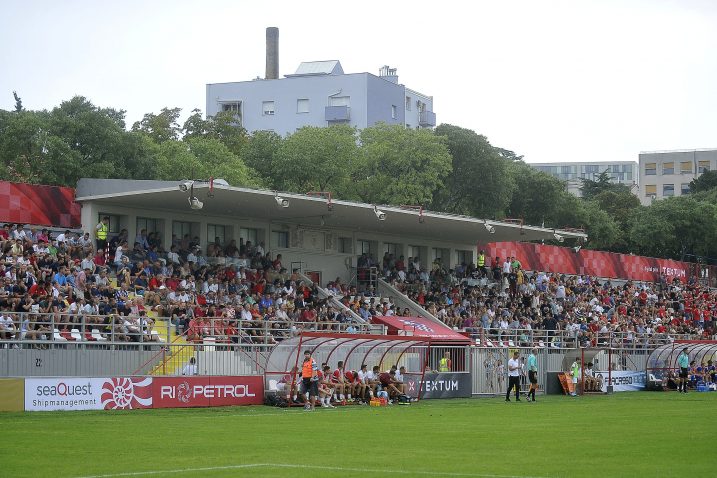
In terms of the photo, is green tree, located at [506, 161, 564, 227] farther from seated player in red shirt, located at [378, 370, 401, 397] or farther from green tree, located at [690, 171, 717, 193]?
seated player in red shirt, located at [378, 370, 401, 397]

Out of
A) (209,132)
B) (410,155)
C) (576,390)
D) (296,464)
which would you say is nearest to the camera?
(296,464)

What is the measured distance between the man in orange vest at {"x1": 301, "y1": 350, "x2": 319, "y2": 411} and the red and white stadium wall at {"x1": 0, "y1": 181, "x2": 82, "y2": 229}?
14210 mm

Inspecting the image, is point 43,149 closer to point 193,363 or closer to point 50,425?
point 193,363

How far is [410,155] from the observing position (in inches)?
3036

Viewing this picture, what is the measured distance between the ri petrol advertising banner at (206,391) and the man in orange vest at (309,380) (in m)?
2.12

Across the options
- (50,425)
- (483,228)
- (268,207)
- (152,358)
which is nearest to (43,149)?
(268,207)

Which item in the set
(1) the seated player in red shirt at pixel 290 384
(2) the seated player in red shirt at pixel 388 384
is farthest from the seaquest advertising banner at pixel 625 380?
(1) the seated player in red shirt at pixel 290 384

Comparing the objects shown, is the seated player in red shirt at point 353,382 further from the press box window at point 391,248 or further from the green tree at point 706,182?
the green tree at point 706,182

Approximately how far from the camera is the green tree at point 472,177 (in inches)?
3241

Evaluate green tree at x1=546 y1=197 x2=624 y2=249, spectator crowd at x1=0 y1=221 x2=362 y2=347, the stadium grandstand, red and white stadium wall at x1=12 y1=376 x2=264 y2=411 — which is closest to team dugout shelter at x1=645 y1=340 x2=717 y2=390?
the stadium grandstand

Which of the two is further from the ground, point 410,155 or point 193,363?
point 410,155

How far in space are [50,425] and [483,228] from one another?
3536 centimetres

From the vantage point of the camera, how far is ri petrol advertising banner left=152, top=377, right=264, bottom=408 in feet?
103

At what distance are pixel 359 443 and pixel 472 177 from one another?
6387 centimetres
